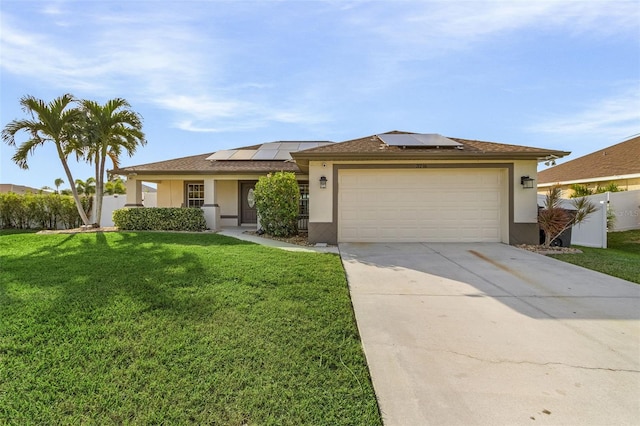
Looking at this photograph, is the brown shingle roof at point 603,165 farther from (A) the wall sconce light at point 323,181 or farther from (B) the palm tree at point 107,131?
(B) the palm tree at point 107,131

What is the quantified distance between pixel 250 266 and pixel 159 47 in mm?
6327

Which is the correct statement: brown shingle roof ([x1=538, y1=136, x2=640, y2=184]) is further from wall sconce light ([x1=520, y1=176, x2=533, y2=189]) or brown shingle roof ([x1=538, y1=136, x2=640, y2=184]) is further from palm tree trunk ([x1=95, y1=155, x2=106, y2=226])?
palm tree trunk ([x1=95, y1=155, x2=106, y2=226])

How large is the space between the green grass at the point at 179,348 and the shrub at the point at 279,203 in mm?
5103

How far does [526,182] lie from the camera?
9.19 meters

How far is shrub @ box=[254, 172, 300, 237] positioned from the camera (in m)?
10.3

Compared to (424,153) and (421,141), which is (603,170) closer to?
(421,141)

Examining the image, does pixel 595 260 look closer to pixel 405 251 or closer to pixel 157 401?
pixel 405 251

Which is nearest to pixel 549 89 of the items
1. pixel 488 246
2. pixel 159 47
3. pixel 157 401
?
pixel 488 246

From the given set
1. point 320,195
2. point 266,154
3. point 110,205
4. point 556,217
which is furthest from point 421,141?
point 110,205

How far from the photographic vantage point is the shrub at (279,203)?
10266 millimetres

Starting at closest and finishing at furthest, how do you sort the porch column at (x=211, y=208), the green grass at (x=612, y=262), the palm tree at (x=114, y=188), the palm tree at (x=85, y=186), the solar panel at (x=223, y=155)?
1. the green grass at (x=612, y=262)
2. the porch column at (x=211, y=208)
3. the solar panel at (x=223, y=155)
4. the palm tree at (x=114, y=188)
5. the palm tree at (x=85, y=186)

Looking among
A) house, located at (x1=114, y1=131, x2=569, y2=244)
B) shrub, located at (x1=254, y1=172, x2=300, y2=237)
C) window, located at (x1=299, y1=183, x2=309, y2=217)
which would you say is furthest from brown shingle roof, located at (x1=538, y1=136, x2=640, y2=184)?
shrub, located at (x1=254, y1=172, x2=300, y2=237)

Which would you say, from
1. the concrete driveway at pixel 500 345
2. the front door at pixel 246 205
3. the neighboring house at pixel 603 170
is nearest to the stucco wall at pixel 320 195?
the concrete driveway at pixel 500 345

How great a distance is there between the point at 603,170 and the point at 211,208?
70.4 ft
